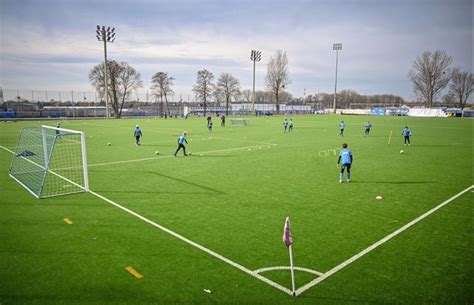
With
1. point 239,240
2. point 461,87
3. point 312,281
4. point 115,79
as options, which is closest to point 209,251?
point 239,240

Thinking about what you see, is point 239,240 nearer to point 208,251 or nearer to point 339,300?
point 208,251

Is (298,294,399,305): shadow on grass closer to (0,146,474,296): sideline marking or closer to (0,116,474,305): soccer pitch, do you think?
(0,116,474,305): soccer pitch

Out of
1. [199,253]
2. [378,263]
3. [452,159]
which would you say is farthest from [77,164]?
[452,159]

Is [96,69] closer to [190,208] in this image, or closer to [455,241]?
[190,208]

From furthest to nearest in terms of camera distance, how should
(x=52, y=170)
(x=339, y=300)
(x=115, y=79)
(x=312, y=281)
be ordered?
1. (x=115, y=79)
2. (x=52, y=170)
3. (x=312, y=281)
4. (x=339, y=300)

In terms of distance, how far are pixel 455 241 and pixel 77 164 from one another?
17972mm

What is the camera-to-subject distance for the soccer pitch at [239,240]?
18.6 feet

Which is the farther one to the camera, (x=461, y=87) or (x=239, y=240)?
(x=461, y=87)

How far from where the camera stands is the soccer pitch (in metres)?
5.67

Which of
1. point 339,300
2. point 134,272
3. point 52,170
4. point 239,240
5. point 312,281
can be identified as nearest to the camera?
point 339,300

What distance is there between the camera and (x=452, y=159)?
20.2m

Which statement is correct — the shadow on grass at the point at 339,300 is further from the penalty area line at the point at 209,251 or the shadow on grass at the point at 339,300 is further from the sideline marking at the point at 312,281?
the penalty area line at the point at 209,251

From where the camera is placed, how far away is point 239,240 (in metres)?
7.79

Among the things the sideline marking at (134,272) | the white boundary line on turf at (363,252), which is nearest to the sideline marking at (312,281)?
the white boundary line on turf at (363,252)
